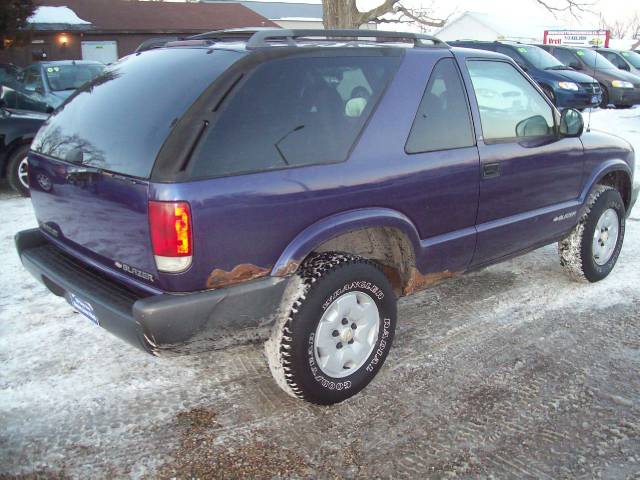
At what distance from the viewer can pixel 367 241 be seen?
3.47m

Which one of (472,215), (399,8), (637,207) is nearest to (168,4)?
(399,8)

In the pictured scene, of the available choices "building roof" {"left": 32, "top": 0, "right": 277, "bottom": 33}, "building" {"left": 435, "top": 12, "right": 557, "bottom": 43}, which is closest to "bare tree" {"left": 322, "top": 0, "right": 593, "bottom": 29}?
"building roof" {"left": 32, "top": 0, "right": 277, "bottom": 33}

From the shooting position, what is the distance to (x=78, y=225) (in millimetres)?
3057

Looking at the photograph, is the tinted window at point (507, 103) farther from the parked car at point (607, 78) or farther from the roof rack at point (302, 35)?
the parked car at point (607, 78)

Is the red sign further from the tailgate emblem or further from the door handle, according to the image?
the tailgate emblem

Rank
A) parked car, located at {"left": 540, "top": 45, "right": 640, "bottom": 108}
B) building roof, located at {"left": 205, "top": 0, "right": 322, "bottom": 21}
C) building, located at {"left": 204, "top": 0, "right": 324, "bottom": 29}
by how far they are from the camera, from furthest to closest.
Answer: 1. building roof, located at {"left": 205, "top": 0, "right": 322, "bottom": 21}
2. building, located at {"left": 204, "top": 0, "right": 324, "bottom": 29}
3. parked car, located at {"left": 540, "top": 45, "right": 640, "bottom": 108}

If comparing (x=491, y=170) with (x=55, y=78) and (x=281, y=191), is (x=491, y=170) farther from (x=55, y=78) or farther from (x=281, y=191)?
(x=55, y=78)

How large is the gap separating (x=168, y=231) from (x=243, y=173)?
16.3 inches

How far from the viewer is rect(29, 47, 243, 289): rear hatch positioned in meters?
2.67

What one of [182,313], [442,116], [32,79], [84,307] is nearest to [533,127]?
[442,116]

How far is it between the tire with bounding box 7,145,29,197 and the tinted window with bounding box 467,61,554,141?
5.68 metres

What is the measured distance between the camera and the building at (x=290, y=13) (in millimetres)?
47188

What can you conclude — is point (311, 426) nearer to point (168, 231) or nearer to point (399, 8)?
point (168, 231)

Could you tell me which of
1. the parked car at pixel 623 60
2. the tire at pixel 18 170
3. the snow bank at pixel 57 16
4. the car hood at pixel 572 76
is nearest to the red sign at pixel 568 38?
the parked car at pixel 623 60
